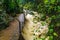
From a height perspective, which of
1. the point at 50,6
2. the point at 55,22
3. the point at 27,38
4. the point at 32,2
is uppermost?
the point at 50,6

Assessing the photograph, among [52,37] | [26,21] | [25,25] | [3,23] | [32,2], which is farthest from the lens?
[32,2]

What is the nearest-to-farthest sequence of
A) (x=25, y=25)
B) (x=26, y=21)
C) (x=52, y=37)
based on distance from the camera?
(x=52, y=37)
(x=25, y=25)
(x=26, y=21)

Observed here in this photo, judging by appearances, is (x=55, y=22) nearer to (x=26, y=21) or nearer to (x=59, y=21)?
(x=59, y=21)

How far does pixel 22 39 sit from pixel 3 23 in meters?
1.37

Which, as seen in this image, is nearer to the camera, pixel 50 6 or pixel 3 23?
pixel 50 6

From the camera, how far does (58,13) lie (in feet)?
14.3

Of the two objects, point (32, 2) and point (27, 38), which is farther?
point (32, 2)

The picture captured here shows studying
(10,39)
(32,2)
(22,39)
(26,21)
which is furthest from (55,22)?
(32,2)

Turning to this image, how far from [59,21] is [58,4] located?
520mm

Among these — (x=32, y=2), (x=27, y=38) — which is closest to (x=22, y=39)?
(x=27, y=38)

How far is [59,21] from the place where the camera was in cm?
418

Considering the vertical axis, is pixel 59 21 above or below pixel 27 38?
above

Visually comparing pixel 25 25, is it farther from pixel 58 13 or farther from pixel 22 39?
pixel 58 13

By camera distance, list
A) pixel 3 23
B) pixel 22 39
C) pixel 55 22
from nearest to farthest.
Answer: pixel 55 22 < pixel 3 23 < pixel 22 39
